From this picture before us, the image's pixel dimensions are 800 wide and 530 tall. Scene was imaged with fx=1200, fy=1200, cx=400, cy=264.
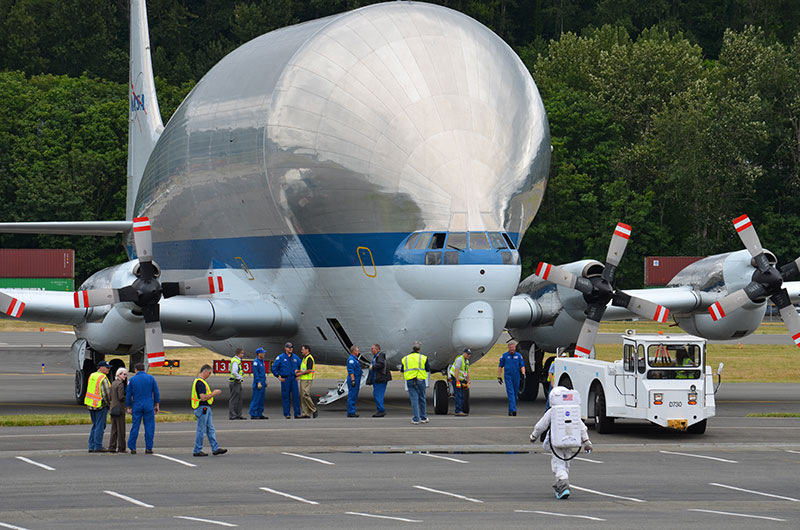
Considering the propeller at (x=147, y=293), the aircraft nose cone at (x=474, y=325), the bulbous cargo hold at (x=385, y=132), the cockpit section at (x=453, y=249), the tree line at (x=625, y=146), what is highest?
the tree line at (x=625, y=146)

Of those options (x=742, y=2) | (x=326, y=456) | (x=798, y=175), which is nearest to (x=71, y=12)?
(x=742, y=2)

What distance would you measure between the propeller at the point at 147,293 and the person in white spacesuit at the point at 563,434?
12.2 m

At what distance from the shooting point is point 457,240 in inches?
1037

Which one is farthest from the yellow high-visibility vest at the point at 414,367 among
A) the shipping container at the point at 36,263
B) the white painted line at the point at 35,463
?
the shipping container at the point at 36,263

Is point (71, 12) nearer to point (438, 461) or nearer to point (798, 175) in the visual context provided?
point (798, 175)

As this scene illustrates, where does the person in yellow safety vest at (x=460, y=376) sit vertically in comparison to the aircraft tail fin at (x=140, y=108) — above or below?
below

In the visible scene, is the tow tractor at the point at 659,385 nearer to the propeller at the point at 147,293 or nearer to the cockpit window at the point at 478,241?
the cockpit window at the point at 478,241

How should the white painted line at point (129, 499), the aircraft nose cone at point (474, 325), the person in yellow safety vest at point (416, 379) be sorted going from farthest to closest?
the aircraft nose cone at point (474, 325) → the person in yellow safety vest at point (416, 379) → the white painted line at point (129, 499)

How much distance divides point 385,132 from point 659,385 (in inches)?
329

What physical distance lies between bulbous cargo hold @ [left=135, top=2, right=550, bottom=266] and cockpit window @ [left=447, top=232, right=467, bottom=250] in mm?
265

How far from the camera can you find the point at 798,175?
75.6m

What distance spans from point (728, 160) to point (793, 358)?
89.5 ft

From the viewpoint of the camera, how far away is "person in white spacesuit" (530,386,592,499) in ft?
53.0

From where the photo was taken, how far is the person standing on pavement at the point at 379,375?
88.3 feet
